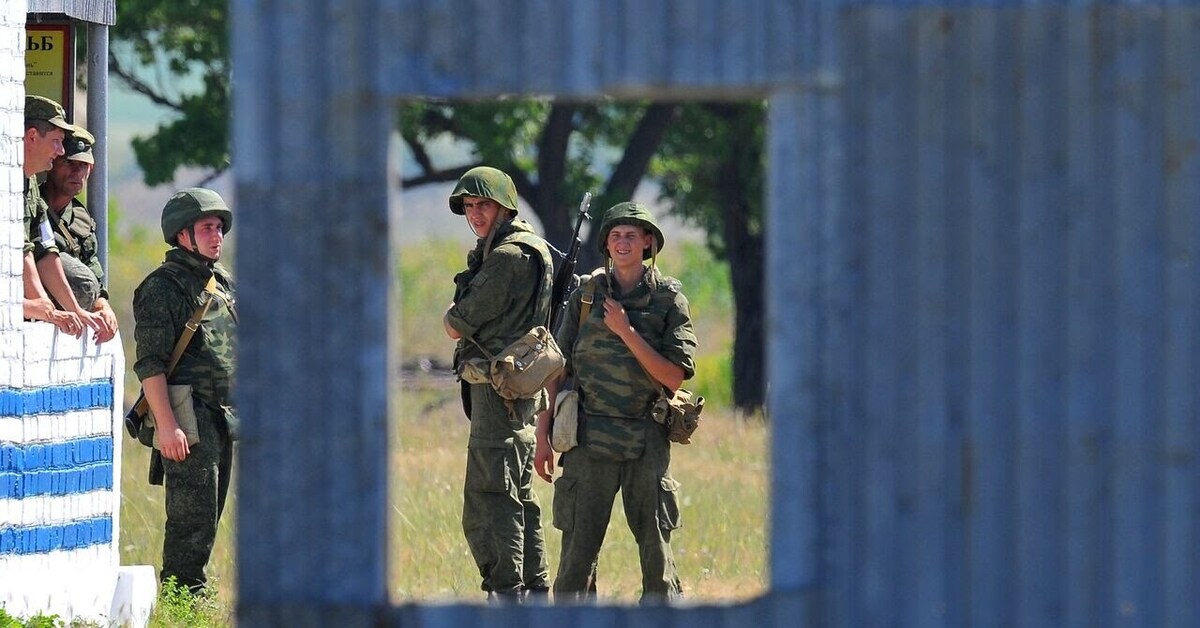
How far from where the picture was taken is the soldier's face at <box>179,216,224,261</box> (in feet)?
26.1

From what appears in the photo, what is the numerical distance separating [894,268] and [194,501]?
14.8ft

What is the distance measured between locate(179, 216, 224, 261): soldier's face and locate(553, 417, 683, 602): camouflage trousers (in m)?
1.95

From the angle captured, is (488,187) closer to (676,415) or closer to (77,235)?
(676,415)

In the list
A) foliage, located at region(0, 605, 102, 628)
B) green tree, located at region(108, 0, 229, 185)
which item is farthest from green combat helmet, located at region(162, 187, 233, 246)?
green tree, located at region(108, 0, 229, 185)

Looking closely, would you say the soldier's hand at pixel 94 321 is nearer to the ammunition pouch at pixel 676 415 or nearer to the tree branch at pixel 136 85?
the ammunition pouch at pixel 676 415

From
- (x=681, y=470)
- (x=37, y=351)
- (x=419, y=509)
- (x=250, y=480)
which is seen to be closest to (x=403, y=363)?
(x=681, y=470)

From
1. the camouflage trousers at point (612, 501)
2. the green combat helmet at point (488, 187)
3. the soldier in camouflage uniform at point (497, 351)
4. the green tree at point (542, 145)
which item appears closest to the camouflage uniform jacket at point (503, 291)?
the soldier in camouflage uniform at point (497, 351)

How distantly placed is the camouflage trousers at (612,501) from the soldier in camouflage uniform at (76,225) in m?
2.20

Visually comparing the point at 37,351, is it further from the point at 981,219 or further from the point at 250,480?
the point at 981,219

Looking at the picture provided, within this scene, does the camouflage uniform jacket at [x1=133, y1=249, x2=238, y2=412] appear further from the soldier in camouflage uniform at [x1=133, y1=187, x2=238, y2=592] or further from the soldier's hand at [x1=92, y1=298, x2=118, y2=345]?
the soldier's hand at [x1=92, y1=298, x2=118, y2=345]

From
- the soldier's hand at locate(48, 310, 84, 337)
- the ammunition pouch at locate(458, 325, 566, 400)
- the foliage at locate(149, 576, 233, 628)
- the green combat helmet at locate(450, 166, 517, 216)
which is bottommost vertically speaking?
the foliage at locate(149, 576, 233, 628)

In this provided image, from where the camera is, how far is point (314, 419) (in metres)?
4.45

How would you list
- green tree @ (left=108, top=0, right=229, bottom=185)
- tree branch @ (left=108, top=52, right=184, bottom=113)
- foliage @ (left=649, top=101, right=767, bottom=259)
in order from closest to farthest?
1. green tree @ (left=108, top=0, right=229, bottom=185)
2. tree branch @ (left=108, top=52, right=184, bottom=113)
3. foliage @ (left=649, top=101, right=767, bottom=259)

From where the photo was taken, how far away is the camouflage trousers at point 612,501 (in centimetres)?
735
